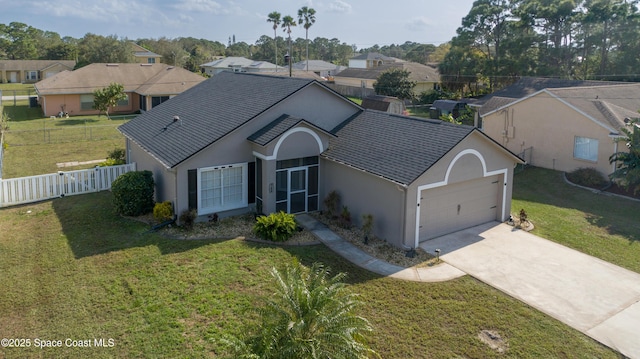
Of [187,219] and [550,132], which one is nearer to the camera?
[187,219]

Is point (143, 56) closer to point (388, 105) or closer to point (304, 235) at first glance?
point (388, 105)

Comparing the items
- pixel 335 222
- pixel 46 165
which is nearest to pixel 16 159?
pixel 46 165

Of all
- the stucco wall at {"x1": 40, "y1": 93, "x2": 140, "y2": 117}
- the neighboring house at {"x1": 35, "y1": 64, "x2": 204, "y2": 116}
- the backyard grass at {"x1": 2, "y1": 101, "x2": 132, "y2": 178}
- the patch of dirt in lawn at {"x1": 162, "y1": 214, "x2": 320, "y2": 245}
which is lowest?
the patch of dirt in lawn at {"x1": 162, "y1": 214, "x2": 320, "y2": 245}

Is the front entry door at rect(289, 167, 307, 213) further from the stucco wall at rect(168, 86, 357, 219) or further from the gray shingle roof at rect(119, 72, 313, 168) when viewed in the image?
the gray shingle roof at rect(119, 72, 313, 168)

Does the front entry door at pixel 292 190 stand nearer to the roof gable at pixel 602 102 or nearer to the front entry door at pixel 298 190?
the front entry door at pixel 298 190

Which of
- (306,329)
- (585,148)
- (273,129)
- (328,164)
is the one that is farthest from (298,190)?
(585,148)

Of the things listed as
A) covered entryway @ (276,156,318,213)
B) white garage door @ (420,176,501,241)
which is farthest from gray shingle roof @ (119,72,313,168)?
white garage door @ (420,176,501,241)
